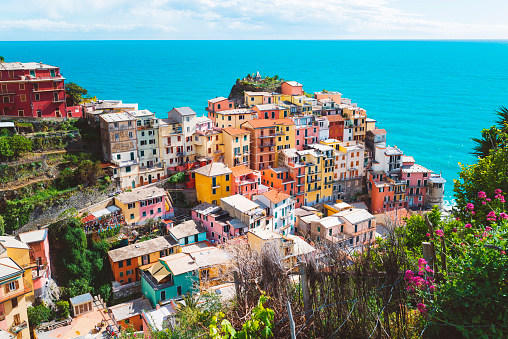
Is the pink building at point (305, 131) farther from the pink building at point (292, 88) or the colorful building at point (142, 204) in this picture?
the colorful building at point (142, 204)

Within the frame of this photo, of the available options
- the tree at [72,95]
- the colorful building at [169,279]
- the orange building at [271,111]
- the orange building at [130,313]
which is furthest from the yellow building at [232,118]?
the orange building at [130,313]

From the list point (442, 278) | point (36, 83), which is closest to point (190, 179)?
point (36, 83)

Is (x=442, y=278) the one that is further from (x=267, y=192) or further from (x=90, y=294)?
(x=267, y=192)

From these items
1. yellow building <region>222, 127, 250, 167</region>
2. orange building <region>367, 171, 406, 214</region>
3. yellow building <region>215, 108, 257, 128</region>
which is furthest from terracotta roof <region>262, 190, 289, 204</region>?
orange building <region>367, 171, 406, 214</region>

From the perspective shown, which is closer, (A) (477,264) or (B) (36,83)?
(A) (477,264)

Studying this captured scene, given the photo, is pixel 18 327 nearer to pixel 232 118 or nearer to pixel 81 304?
pixel 81 304

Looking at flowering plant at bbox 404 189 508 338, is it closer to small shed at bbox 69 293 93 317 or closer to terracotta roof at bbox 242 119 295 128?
small shed at bbox 69 293 93 317
